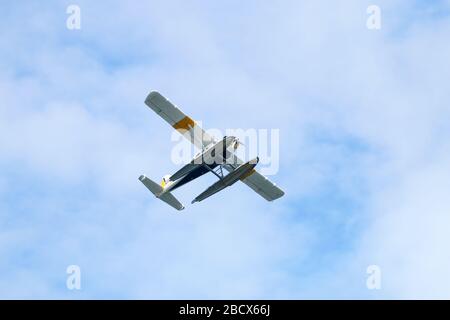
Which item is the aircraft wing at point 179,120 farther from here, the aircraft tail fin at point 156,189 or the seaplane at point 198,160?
the aircraft tail fin at point 156,189

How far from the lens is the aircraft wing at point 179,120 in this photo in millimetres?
47438

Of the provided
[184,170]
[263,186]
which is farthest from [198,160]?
[263,186]

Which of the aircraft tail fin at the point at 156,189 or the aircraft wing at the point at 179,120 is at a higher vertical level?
the aircraft wing at the point at 179,120

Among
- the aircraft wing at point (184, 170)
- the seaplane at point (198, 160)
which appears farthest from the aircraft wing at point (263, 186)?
the aircraft wing at point (184, 170)

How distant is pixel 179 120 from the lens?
48344 millimetres

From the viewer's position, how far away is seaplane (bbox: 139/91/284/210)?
1818 inches

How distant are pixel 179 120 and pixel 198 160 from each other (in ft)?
9.10

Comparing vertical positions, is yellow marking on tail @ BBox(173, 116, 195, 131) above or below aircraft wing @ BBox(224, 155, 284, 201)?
above

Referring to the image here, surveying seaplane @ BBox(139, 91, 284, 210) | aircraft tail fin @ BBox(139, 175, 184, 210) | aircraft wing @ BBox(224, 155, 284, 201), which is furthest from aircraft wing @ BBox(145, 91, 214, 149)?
aircraft wing @ BBox(224, 155, 284, 201)

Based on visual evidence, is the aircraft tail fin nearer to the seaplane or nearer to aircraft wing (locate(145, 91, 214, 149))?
the seaplane

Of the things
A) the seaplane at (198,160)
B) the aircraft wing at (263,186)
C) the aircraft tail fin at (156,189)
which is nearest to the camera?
the seaplane at (198,160)

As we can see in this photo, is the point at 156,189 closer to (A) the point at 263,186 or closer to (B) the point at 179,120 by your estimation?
(B) the point at 179,120
